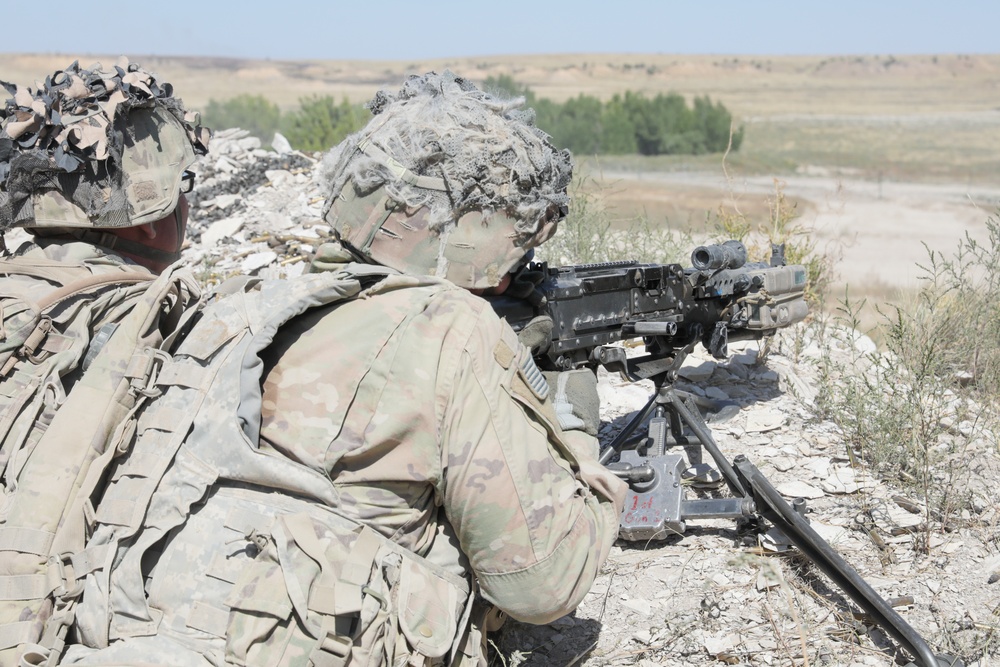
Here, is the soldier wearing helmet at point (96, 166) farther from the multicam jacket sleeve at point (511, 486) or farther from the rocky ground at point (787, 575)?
the multicam jacket sleeve at point (511, 486)

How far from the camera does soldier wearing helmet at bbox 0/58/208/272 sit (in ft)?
11.1

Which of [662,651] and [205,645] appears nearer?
[205,645]

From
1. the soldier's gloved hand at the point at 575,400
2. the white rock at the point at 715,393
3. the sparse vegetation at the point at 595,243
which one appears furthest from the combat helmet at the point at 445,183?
the sparse vegetation at the point at 595,243

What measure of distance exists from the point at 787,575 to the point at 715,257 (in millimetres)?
1462

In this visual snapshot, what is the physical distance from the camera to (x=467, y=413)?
2.11m

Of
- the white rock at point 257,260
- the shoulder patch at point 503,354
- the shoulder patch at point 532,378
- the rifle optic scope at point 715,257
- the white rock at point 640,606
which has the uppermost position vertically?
the shoulder patch at point 503,354

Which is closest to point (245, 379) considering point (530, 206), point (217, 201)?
point (530, 206)

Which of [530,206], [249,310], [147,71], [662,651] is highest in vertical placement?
[147,71]

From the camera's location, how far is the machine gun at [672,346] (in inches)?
134

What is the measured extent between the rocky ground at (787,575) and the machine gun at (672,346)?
16cm

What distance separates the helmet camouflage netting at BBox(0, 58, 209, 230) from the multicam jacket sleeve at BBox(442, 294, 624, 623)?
2.01 metres

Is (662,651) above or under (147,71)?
under

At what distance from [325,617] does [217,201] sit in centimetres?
821

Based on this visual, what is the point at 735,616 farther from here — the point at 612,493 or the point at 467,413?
the point at 467,413
